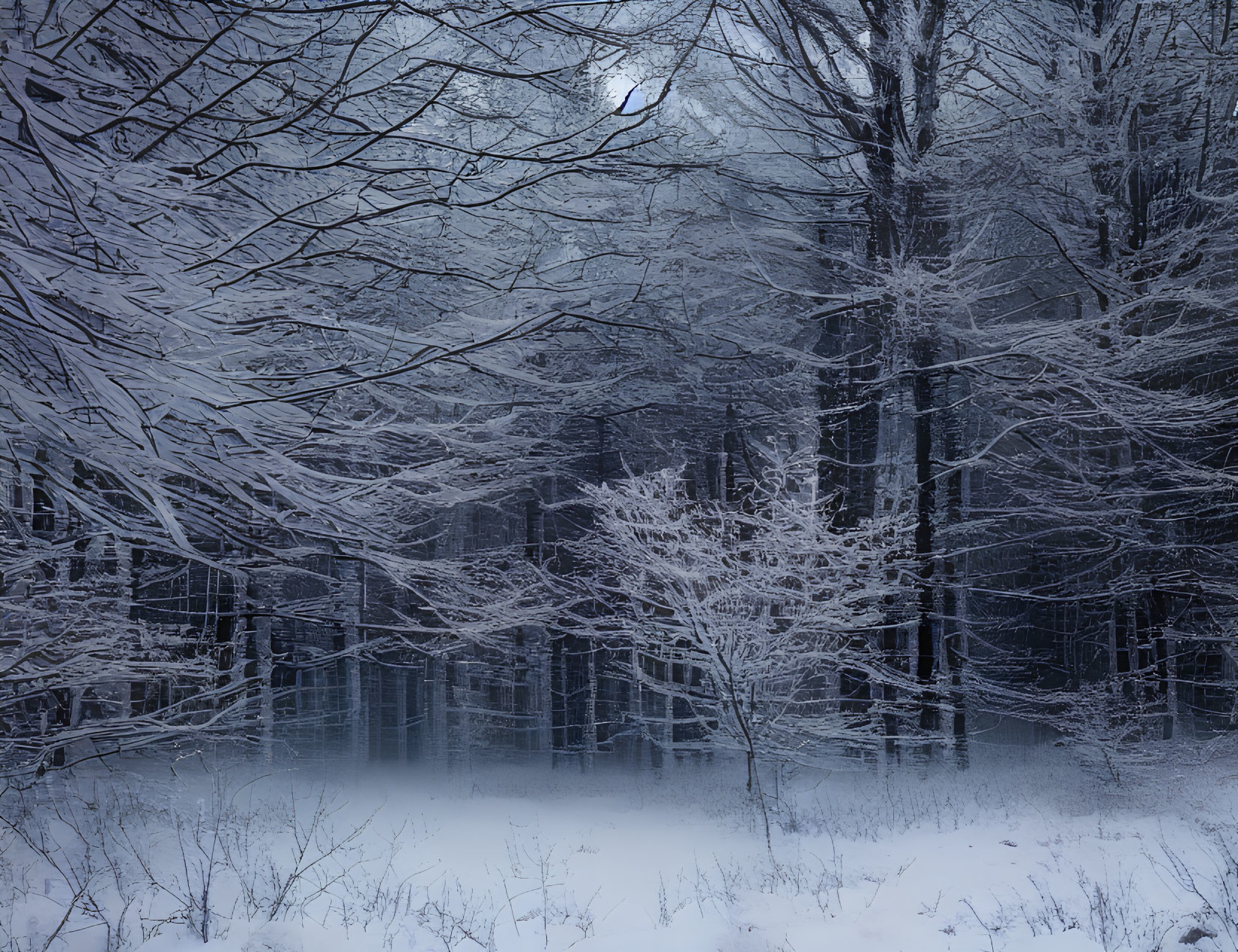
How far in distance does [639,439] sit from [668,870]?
641 cm

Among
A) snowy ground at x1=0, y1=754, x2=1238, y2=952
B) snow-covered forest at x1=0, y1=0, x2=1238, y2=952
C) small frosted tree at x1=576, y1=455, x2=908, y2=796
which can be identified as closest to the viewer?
snow-covered forest at x1=0, y1=0, x2=1238, y2=952

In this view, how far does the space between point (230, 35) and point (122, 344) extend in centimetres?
242

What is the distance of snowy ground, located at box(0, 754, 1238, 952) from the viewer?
4.77 metres

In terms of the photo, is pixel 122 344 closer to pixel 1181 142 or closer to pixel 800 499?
pixel 800 499

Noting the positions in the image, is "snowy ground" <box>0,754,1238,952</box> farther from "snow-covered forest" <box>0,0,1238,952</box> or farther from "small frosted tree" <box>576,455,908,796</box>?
"small frosted tree" <box>576,455,908,796</box>

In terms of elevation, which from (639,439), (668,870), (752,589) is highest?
(639,439)

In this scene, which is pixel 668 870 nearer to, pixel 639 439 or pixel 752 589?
pixel 752 589

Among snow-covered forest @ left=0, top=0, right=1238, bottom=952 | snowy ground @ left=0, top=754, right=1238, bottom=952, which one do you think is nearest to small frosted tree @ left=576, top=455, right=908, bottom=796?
snow-covered forest @ left=0, top=0, right=1238, bottom=952

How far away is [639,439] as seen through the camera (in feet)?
38.3

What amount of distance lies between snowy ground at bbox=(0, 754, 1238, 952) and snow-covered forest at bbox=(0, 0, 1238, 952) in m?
0.06

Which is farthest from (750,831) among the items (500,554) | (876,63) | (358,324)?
(876,63)

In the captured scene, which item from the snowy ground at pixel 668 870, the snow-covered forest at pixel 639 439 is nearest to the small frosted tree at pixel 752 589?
the snow-covered forest at pixel 639 439

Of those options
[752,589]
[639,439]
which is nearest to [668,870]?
[752,589]

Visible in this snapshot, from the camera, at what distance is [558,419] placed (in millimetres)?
11008
